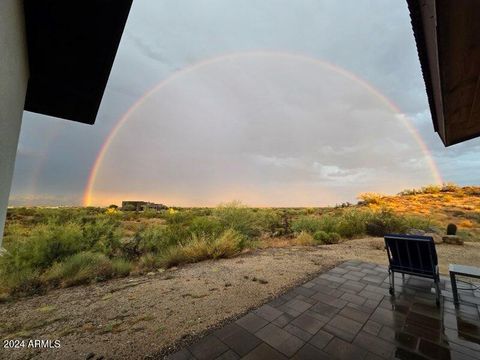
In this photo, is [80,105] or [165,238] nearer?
[80,105]

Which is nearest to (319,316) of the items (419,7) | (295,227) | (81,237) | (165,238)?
(419,7)

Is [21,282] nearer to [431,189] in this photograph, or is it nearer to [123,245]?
[123,245]

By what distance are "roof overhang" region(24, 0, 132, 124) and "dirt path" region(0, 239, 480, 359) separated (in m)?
2.64

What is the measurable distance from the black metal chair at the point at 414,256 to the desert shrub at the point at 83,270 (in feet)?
18.3

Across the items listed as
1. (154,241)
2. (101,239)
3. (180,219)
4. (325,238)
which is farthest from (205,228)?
(325,238)

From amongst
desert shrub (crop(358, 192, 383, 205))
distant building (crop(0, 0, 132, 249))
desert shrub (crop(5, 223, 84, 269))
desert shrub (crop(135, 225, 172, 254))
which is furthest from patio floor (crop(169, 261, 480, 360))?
desert shrub (crop(358, 192, 383, 205))

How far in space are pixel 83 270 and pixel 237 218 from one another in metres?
5.46

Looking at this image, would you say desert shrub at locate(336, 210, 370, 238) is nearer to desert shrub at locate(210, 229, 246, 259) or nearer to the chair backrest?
desert shrub at locate(210, 229, 246, 259)

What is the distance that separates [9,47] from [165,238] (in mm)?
6314

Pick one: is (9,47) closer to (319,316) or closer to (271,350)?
(271,350)

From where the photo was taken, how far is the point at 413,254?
12.0ft

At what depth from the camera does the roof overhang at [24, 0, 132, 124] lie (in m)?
1.35

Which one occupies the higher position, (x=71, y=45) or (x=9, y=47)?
(x=71, y=45)

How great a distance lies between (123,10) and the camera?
1.37 meters
